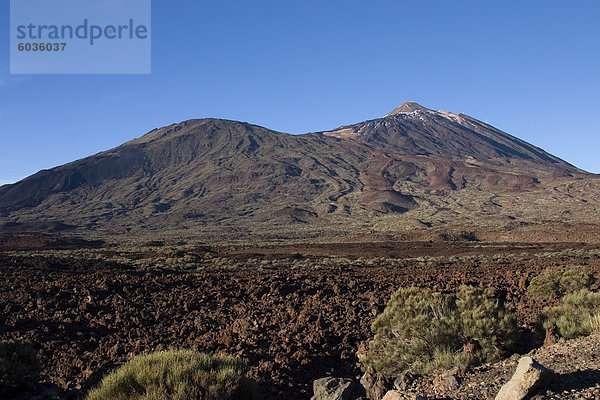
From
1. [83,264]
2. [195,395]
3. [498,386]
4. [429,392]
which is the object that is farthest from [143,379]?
[83,264]

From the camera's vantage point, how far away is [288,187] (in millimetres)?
118562

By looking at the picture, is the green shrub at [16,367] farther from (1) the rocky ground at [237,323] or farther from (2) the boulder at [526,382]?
(2) the boulder at [526,382]

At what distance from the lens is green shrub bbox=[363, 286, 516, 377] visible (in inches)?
295

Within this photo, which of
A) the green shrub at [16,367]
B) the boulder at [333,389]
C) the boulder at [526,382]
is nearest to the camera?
the boulder at [526,382]

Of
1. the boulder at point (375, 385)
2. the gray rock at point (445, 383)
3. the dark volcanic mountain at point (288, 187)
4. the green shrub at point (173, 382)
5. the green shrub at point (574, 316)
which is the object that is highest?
the dark volcanic mountain at point (288, 187)

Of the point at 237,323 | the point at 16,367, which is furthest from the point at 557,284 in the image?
the point at 16,367

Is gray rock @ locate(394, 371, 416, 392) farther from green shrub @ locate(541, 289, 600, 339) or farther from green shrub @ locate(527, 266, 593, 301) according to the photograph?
green shrub @ locate(527, 266, 593, 301)

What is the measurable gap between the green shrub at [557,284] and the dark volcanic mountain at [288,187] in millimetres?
39079

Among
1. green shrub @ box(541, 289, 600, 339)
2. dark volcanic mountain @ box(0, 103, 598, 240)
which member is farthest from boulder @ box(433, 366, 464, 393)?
dark volcanic mountain @ box(0, 103, 598, 240)

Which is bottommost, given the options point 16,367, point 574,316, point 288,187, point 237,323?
point 237,323

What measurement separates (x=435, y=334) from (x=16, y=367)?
240 inches

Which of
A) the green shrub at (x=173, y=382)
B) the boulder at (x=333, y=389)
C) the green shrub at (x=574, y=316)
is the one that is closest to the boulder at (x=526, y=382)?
the boulder at (x=333, y=389)

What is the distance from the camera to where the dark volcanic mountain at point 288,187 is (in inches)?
3282

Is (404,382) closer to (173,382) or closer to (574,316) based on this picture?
(173,382)
